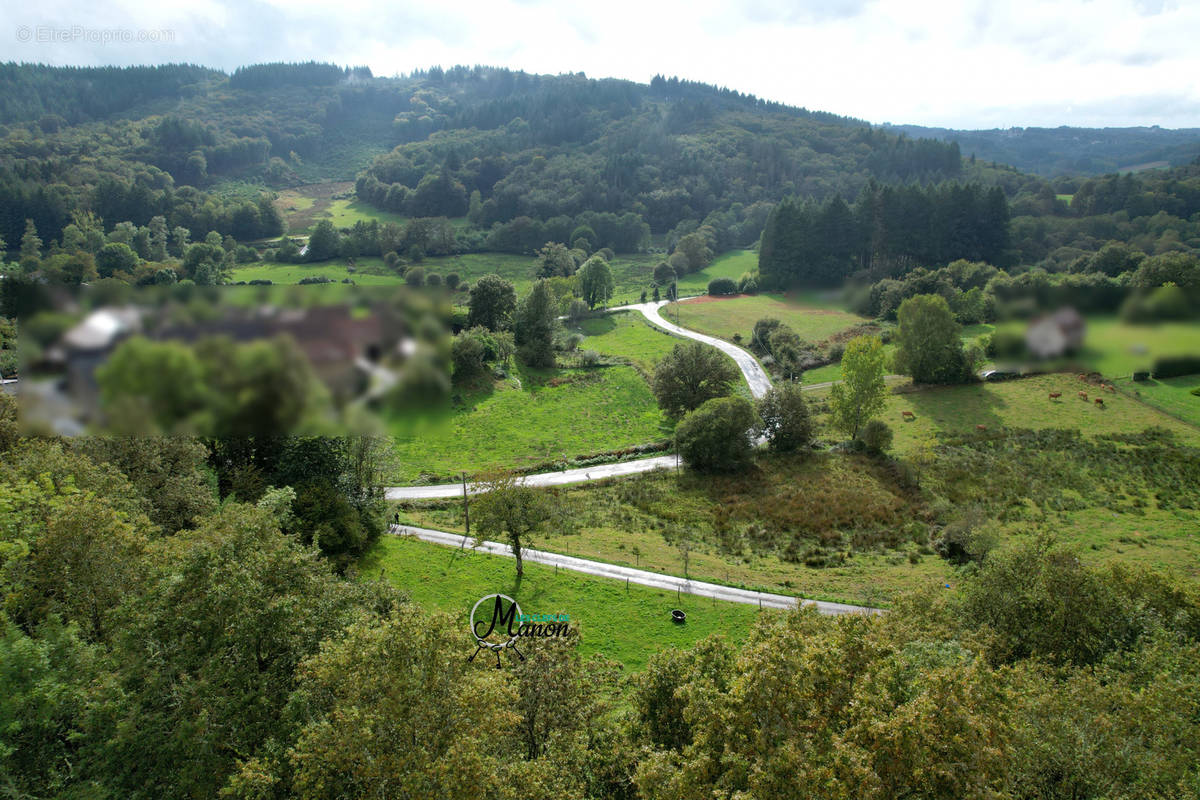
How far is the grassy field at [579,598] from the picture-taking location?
24500mm

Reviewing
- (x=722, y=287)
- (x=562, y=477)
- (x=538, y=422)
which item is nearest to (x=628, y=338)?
(x=538, y=422)

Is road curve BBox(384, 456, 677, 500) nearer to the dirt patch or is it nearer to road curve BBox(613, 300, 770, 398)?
road curve BBox(613, 300, 770, 398)

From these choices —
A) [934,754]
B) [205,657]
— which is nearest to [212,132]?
[205,657]

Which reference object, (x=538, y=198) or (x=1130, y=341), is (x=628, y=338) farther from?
(x=538, y=198)

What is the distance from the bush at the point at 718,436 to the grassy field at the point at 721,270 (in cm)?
6184

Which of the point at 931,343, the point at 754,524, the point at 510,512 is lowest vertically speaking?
the point at 754,524

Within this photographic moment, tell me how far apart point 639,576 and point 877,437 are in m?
28.6

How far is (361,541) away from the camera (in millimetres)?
27734

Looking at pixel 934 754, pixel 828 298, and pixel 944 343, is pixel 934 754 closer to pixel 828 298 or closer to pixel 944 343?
pixel 944 343

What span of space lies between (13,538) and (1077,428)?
63.9 metres

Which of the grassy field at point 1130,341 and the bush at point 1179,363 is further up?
the grassy field at point 1130,341

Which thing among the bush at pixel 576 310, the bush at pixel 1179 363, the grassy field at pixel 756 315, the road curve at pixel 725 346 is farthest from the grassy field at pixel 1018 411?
the bush at pixel 576 310

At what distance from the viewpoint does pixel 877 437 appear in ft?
159

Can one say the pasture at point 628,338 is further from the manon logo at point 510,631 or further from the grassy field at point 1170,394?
the manon logo at point 510,631
